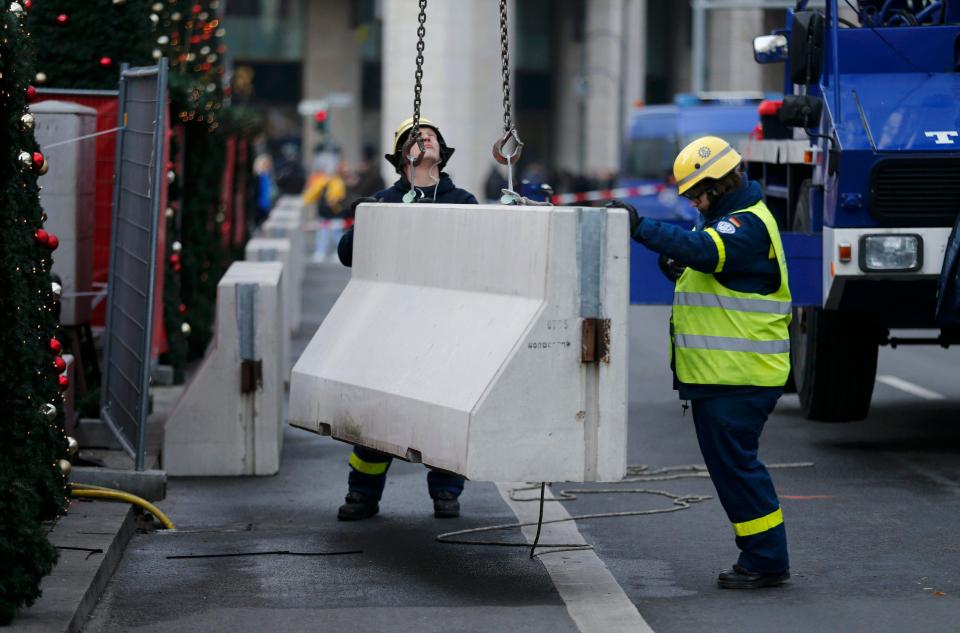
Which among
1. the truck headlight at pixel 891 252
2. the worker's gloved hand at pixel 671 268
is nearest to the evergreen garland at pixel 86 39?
the truck headlight at pixel 891 252

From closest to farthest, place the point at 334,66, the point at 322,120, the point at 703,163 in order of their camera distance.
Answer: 1. the point at 703,163
2. the point at 322,120
3. the point at 334,66

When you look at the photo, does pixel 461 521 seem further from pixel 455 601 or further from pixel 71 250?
pixel 71 250

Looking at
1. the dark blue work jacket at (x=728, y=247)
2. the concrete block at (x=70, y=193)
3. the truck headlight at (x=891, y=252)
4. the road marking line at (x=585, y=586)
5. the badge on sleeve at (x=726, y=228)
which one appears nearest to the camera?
the road marking line at (x=585, y=586)

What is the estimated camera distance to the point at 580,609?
6.99m

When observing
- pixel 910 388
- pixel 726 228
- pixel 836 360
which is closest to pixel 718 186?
pixel 726 228

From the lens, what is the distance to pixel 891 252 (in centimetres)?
1029

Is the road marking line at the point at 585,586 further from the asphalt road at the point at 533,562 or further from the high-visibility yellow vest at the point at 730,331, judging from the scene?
the high-visibility yellow vest at the point at 730,331

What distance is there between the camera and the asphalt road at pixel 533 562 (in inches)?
272

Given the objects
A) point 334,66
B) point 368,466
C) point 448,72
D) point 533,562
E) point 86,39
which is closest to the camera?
point 533,562

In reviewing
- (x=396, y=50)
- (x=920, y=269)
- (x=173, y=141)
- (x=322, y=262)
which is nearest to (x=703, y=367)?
(x=920, y=269)

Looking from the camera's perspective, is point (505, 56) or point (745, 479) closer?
point (745, 479)

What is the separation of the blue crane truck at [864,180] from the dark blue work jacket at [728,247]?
9.32 ft

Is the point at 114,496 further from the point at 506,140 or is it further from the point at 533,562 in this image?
the point at 506,140

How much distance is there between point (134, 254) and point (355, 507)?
1979 mm
